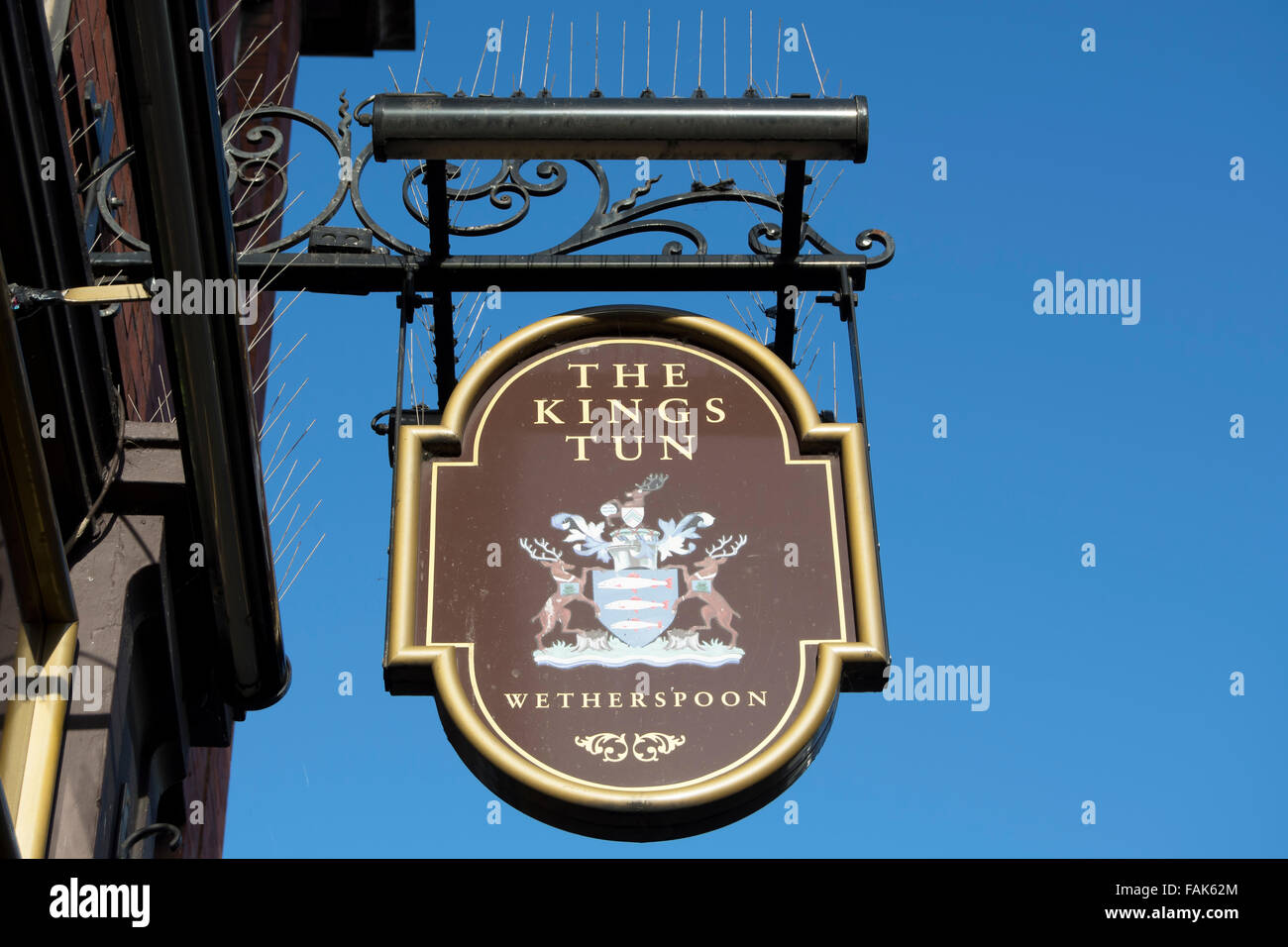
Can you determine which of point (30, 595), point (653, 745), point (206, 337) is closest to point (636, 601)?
point (653, 745)

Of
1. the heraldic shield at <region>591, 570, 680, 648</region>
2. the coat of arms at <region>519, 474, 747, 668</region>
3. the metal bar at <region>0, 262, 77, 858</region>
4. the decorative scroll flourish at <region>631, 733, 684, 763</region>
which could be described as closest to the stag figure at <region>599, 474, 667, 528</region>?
the coat of arms at <region>519, 474, 747, 668</region>

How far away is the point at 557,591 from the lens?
278 inches

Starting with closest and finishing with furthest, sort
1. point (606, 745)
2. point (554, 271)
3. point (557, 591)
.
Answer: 1. point (606, 745)
2. point (557, 591)
3. point (554, 271)

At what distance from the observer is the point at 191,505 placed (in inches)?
296

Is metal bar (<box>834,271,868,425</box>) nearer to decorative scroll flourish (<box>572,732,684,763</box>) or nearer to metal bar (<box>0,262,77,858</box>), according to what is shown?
decorative scroll flourish (<box>572,732,684,763</box>)

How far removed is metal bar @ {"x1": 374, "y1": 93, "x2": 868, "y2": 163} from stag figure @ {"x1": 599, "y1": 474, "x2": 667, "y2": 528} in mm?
1384

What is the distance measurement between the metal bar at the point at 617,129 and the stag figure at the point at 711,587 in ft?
5.54

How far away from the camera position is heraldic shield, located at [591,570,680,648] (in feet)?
22.9

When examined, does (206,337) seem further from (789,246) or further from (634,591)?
(789,246)

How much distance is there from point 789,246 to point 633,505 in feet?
5.52

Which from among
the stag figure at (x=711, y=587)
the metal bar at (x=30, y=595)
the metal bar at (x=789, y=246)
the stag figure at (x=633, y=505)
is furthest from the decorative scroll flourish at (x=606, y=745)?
the metal bar at (x=789, y=246)

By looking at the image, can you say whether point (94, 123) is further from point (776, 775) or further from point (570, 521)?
point (776, 775)
